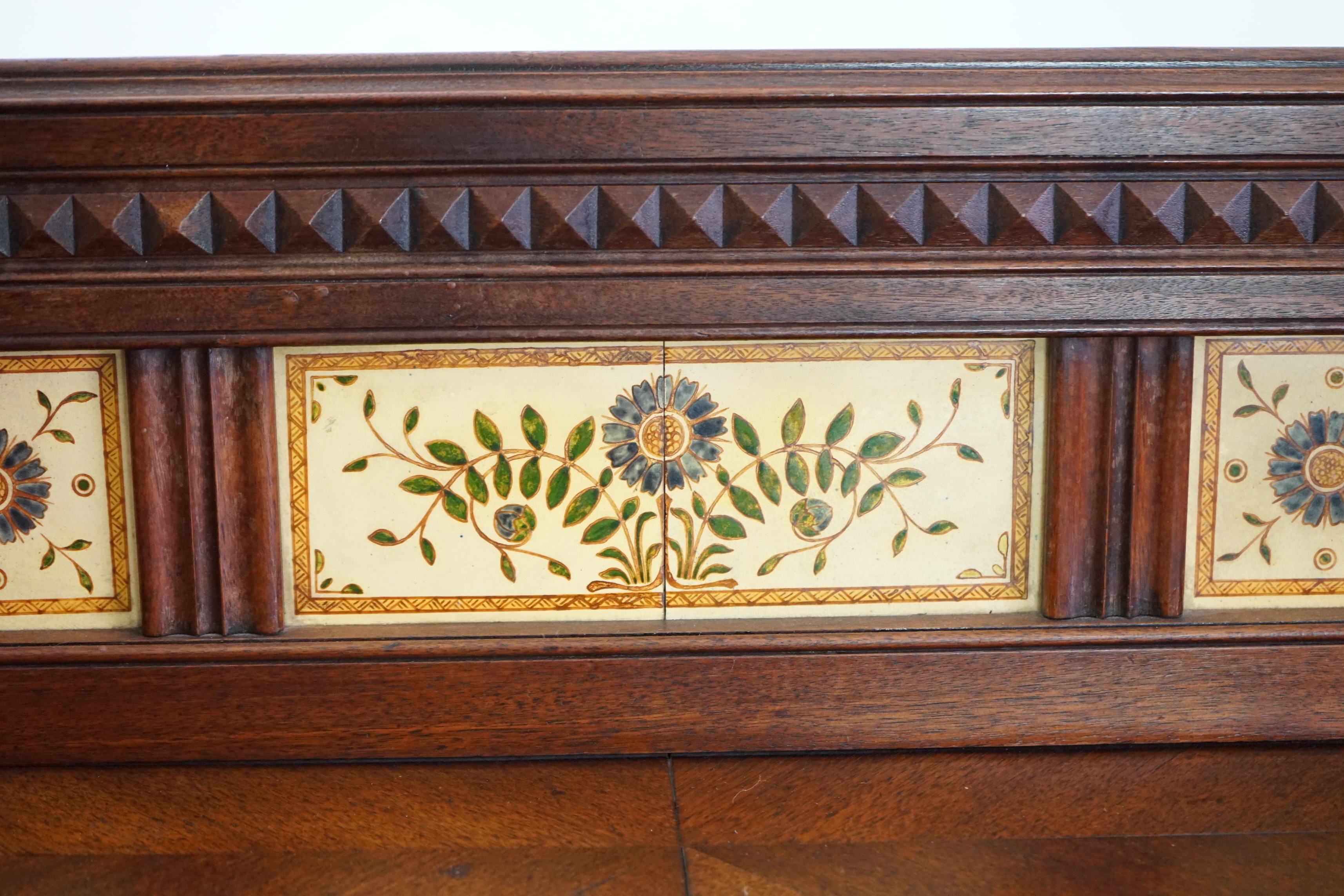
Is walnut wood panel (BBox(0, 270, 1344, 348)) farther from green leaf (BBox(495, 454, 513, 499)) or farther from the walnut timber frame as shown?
green leaf (BBox(495, 454, 513, 499))

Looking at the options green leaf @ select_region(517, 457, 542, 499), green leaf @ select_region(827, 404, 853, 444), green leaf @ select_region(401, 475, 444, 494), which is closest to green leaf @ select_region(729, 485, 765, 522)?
green leaf @ select_region(827, 404, 853, 444)

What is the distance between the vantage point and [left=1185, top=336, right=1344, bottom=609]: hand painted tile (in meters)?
1.08

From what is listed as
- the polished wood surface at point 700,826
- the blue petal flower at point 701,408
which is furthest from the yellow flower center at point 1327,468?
the blue petal flower at point 701,408

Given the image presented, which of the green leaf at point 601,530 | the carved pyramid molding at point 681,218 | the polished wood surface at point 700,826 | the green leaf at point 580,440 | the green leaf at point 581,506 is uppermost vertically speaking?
the carved pyramid molding at point 681,218

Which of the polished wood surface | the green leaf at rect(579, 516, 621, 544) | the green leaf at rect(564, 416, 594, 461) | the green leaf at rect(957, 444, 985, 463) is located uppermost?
the green leaf at rect(564, 416, 594, 461)

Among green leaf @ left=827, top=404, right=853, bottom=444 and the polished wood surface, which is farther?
green leaf @ left=827, top=404, right=853, bottom=444

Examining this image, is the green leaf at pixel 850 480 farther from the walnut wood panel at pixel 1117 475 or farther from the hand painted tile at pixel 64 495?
the hand painted tile at pixel 64 495

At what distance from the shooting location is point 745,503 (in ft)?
3.58

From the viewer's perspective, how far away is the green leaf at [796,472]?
42.7 inches

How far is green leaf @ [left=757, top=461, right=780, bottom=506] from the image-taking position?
108cm

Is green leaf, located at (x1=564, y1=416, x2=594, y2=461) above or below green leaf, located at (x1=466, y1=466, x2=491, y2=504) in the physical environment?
above

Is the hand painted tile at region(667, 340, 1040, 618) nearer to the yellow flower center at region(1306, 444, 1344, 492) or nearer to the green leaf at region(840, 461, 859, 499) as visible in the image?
the green leaf at region(840, 461, 859, 499)

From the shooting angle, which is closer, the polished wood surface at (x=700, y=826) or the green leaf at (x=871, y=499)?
the polished wood surface at (x=700, y=826)

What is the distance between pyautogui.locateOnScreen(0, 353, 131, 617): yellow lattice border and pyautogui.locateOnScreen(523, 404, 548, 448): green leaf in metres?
0.43
